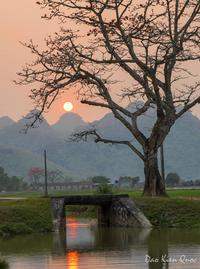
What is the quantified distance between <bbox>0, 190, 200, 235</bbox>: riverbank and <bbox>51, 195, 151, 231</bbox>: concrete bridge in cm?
40

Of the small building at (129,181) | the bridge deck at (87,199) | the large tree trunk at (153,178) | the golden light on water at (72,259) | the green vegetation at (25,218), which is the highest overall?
the small building at (129,181)

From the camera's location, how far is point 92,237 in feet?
116

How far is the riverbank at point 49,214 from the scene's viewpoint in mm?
37375

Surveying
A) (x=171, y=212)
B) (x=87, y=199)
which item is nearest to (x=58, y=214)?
(x=87, y=199)

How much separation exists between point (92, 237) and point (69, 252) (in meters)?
6.16

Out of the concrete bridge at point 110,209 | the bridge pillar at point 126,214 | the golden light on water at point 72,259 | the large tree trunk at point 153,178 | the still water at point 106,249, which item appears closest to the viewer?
the golden light on water at point 72,259

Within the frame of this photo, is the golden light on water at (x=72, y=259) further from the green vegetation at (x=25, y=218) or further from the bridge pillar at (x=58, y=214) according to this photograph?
the bridge pillar at (x=58, y=214)

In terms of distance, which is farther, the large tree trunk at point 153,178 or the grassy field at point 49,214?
the large tree trunk at point 153,178

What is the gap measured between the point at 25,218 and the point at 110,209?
224 inches

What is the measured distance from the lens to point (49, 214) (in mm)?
38844

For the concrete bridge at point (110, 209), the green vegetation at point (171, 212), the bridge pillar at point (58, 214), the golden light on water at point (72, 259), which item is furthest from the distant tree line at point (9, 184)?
the golden light on water at point (72, 259)

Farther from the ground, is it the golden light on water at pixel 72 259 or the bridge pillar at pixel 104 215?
the bridge pillar at pixel 104 215

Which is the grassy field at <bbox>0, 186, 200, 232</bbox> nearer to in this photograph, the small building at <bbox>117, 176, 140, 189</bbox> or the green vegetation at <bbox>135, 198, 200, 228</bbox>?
the green vegetation at <bbox>135, 198, 200, 228</bbox>

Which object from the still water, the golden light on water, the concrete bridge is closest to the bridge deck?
the concrete bridge
